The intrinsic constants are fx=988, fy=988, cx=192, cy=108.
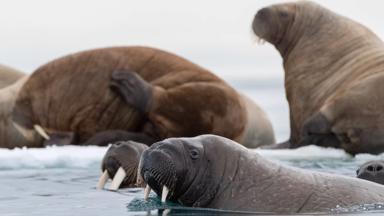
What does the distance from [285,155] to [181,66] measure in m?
2.11

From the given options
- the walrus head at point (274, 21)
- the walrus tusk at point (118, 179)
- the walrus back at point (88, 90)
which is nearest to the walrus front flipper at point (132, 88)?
the walrus back at point (88, 90)

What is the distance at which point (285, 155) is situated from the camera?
12.9m

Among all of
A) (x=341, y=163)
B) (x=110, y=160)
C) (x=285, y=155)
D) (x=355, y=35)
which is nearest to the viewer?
(x=110, y=160)

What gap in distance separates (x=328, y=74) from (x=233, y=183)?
28.4 ft

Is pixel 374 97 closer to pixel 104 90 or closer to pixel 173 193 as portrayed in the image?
pixel 104 90

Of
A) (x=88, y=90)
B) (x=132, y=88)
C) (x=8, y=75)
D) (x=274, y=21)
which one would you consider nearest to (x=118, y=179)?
(x=132, y=88)

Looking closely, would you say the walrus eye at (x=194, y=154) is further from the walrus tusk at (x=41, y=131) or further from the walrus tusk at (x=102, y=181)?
the walrus tusk at (x=41, y=131)

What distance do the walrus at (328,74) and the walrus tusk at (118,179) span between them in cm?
559

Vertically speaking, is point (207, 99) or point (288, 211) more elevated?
point (288, 211)

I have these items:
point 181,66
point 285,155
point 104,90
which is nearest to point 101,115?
point 104,90

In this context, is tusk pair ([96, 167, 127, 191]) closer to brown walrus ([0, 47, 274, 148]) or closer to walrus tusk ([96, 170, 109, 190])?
walrus tusk ([96, 170, 109, 190])

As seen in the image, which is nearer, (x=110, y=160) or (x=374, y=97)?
(x=110, y=160)

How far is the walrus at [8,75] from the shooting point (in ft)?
60.2

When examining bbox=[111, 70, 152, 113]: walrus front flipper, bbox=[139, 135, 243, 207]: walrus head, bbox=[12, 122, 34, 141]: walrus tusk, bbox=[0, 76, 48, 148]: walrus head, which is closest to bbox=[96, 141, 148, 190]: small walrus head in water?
bbox=[139, 135, 243, 207]: walrus head
